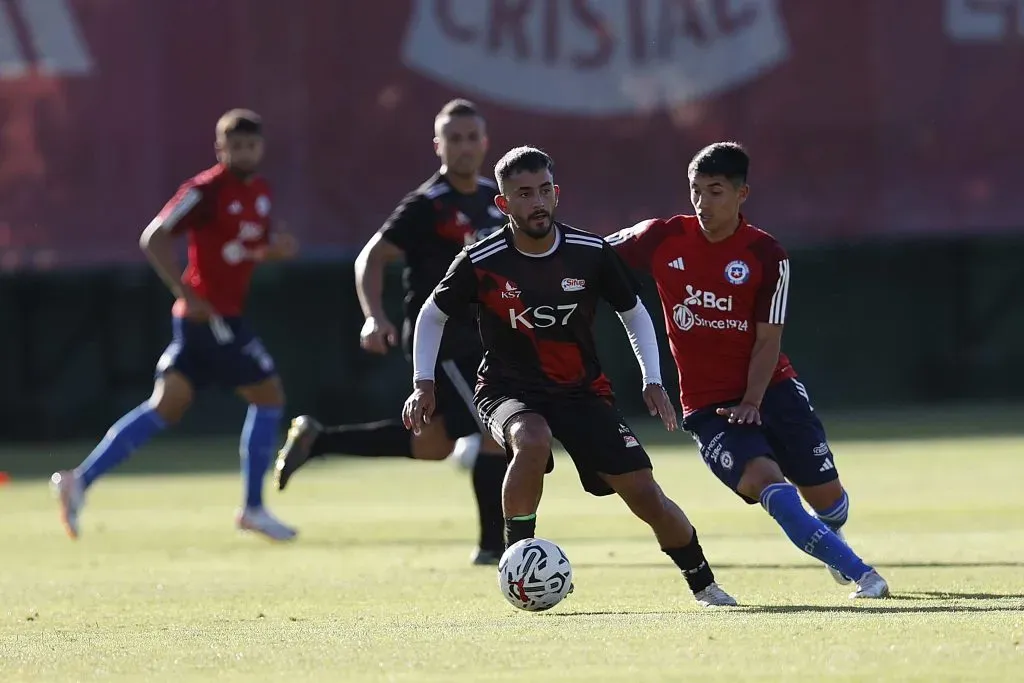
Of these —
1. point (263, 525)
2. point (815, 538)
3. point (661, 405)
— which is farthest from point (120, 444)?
point (815, 538)

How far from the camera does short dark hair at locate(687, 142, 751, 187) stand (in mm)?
7250

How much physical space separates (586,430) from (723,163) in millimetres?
1210

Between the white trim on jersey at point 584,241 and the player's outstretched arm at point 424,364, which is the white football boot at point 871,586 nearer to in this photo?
the white trim on jersey at point 584,241

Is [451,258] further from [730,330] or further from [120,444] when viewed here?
[120,444]

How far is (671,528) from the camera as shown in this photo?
6965 millimetres

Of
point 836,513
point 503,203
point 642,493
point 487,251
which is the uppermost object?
point 503,203

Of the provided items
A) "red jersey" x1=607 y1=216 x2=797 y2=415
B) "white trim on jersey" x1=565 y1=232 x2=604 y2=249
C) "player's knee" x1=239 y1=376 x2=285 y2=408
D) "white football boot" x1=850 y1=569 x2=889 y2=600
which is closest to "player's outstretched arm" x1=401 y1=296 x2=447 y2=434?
"white trim on jersey" x1=565 y1=232 x2=604 y2=249

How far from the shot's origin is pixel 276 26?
1719 centimetres

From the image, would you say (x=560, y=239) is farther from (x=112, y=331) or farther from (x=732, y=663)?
(x=112, y=331)

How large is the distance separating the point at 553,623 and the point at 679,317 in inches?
61.8

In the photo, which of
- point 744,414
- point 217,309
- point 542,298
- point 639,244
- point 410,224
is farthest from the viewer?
point 217,309

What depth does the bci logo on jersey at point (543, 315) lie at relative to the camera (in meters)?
6.95

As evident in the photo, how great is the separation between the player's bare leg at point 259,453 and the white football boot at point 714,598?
12.8ft

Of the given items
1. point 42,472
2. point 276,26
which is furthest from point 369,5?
point 42,472
